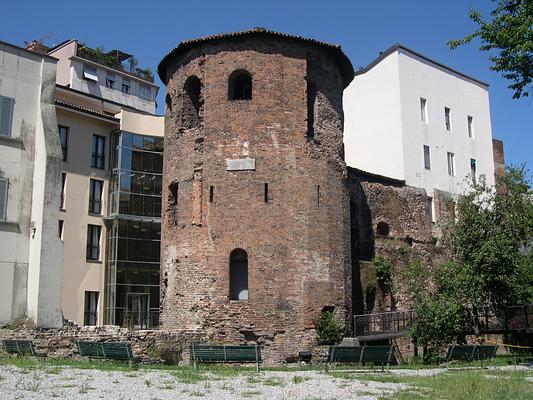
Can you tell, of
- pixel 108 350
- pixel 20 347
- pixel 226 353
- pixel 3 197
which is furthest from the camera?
pixel 3 197

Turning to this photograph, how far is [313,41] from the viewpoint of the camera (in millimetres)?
25000

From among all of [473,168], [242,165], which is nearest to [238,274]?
[242,165]

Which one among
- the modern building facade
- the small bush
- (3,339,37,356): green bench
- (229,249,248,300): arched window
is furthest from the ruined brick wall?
(3,339,37,356): green bench

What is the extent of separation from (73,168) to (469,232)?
19.2 m

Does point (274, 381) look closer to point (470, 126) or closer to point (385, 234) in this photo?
point (385, 234)

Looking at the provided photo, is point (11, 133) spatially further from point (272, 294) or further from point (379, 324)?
point (379, 324)

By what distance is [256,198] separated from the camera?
23359 millimetres

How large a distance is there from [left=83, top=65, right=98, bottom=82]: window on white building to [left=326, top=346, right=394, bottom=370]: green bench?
3422 centimetres

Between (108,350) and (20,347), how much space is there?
2906 millimetres

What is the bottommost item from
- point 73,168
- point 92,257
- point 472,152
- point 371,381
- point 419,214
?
point 371,381

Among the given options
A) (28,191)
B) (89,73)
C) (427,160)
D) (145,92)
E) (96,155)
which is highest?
(145,92)

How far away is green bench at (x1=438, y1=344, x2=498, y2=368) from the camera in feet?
62.3

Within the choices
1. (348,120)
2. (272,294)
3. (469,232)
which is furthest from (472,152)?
(272,294)

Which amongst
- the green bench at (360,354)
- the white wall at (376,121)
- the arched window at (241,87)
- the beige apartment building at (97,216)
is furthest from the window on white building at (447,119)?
Result: the green bench at (360,354)
